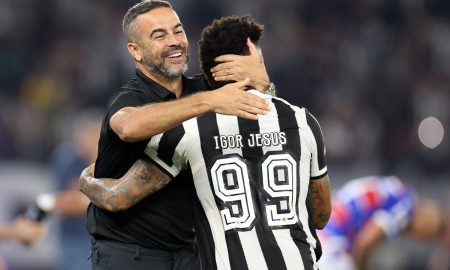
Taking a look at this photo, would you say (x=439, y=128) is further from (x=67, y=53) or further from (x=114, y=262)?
(x=114, y=262)

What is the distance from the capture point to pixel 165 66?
4730mm

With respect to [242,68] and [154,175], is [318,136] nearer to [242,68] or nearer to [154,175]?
[242,68]

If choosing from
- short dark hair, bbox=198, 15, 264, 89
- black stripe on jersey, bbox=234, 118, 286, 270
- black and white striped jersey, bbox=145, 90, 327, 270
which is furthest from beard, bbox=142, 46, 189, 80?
black stripe on jersey, bbox=234, 118, 286, 270

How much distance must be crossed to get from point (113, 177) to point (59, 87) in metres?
7.09

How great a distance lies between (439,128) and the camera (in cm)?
1160

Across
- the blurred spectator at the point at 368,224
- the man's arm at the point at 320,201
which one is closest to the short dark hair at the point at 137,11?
the man's arm at the point at 320,201

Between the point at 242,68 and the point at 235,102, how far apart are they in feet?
0.67

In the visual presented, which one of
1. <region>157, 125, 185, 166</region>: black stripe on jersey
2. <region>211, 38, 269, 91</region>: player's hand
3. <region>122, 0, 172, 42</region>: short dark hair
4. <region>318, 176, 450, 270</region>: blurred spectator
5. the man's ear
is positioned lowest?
<region>318, 176, 450, 270</region>: blurred spectator

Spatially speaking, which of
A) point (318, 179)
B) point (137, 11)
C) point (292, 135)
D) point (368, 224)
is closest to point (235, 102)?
point (292, 135)

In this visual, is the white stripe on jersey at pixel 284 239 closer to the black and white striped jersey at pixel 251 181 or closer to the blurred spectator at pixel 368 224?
the black and white striped jersey at pixel 251 181

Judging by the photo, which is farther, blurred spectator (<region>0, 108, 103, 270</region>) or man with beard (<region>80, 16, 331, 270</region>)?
blurred spectator (<region>0, 108, 103, 270</region>)

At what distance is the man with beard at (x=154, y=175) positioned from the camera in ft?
15.2

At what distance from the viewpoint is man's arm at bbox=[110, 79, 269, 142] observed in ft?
13.7

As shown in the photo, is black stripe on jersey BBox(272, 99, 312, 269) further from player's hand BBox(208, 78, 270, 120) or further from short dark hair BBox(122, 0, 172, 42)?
short dark hair BBox(122, 0, 172, 42)
